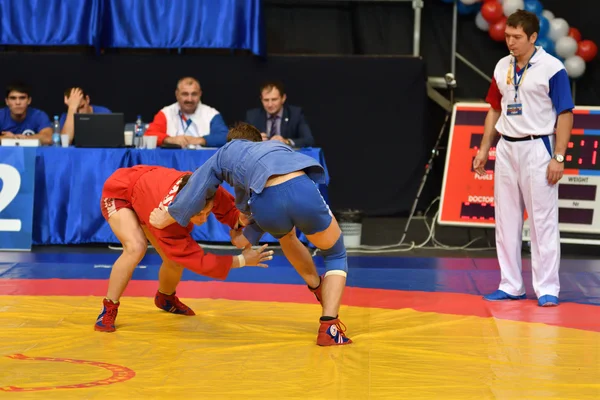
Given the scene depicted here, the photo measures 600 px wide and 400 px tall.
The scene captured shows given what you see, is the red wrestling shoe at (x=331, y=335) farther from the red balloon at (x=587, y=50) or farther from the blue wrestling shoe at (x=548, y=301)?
the red balloon at (x=587, y=50)

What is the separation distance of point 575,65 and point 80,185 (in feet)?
15.0

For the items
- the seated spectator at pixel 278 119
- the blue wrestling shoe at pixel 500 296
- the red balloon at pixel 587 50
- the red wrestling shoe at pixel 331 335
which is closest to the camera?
the red wrestling shoe at pixel 331 335

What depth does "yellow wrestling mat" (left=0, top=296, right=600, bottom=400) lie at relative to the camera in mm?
3555

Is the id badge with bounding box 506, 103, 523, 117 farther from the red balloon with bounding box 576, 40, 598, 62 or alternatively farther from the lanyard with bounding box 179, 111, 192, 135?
the red balloon with bounding box 576, 40, 598, 62

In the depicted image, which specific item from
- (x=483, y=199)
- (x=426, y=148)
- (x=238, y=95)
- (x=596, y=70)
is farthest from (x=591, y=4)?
(x=238, y=95)

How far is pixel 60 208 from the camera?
7.35 meters

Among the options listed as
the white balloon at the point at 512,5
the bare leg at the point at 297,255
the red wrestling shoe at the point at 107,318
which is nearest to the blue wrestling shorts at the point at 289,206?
the bare leg at the point at 297,255

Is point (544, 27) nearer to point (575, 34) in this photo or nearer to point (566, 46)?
point (566, 46)

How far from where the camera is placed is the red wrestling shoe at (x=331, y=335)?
421cm

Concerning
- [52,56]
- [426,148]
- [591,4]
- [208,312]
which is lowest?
[208,312]

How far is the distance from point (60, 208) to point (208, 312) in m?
2.75

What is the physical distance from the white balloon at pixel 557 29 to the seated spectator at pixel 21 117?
4507 millimetres

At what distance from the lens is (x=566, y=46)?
28.5 feet

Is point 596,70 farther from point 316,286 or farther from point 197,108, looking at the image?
point 316,286
